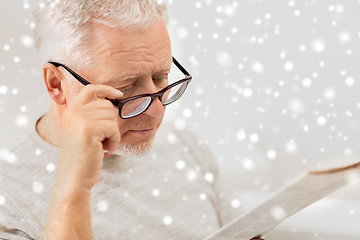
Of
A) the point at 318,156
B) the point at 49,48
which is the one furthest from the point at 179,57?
the point at 49,48

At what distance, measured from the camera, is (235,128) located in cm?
199

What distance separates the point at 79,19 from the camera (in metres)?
0.98

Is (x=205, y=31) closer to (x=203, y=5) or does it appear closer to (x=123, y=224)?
(x=203, y=5)

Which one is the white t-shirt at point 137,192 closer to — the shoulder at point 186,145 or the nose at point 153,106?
the shoulder at point 186,145

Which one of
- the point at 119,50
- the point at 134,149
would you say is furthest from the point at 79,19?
the point at 134,149

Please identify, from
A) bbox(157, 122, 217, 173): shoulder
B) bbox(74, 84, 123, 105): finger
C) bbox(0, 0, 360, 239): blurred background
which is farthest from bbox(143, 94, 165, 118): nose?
bbox(0, 0, 360, 239): blurred background

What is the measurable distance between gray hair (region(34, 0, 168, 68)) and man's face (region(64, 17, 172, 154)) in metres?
0.02

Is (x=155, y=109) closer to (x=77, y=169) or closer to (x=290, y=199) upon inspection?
(x=77, y=169)

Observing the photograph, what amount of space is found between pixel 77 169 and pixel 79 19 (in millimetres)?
374

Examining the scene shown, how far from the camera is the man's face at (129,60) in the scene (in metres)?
0.99

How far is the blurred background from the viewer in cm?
184

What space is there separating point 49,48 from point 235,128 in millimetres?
1135

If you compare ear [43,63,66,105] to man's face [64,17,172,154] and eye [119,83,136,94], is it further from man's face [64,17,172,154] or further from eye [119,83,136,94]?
eye [119,83,136,94]

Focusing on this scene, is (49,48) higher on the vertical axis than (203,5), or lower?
lower
